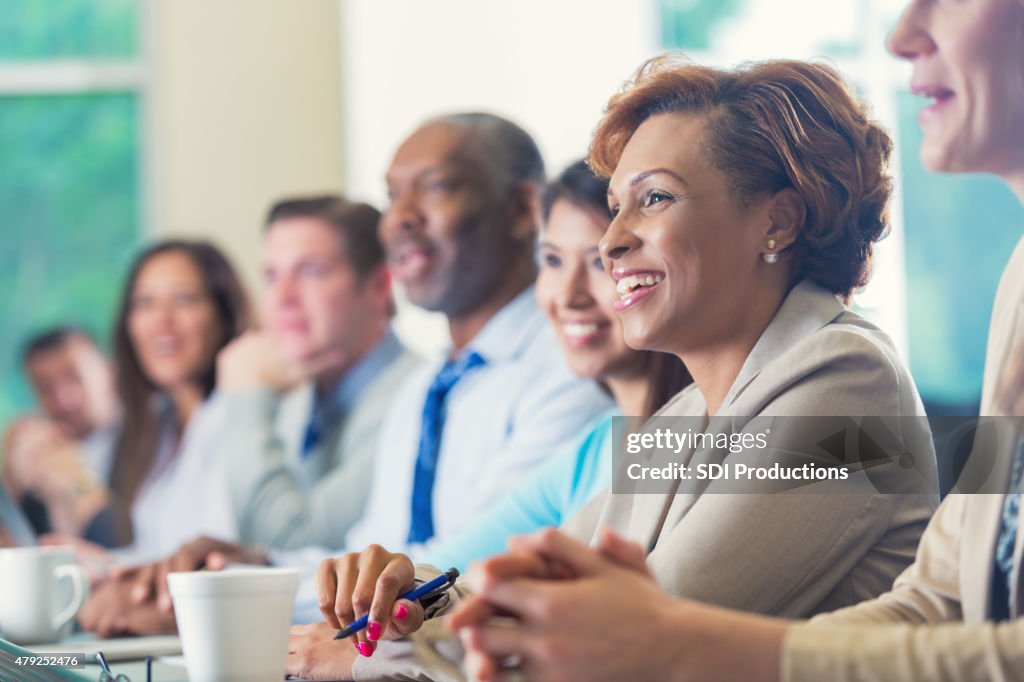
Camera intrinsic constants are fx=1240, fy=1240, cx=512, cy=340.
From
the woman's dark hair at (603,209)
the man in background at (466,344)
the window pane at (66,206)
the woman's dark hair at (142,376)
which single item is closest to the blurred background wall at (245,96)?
the window pane at (66,206)

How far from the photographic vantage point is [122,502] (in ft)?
8.25

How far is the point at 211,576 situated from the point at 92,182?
2972mm

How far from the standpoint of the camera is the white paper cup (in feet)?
2.72

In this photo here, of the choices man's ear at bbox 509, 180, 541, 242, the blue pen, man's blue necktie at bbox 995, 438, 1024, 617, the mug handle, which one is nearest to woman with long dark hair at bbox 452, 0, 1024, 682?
man's blue necktie at bbox 995, 438, 1024, 617

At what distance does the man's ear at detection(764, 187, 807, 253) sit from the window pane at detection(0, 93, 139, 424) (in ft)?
9.42

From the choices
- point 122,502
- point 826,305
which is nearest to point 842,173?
point 826,305

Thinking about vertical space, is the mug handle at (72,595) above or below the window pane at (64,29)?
below

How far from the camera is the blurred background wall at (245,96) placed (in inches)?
119

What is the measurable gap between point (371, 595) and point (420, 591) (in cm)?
4

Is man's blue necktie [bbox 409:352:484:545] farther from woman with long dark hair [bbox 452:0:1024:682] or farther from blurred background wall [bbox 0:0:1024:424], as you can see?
blurred background wall [bbox 0:0:1024:424]

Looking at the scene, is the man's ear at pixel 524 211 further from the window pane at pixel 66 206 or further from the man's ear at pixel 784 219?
the window pane at pixel 66 206

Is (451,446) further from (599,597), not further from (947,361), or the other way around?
(599,597)

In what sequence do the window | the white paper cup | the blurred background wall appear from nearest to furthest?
the white paper cup → the blurred background wall → the window

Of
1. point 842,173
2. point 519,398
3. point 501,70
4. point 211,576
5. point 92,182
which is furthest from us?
point 92,182
